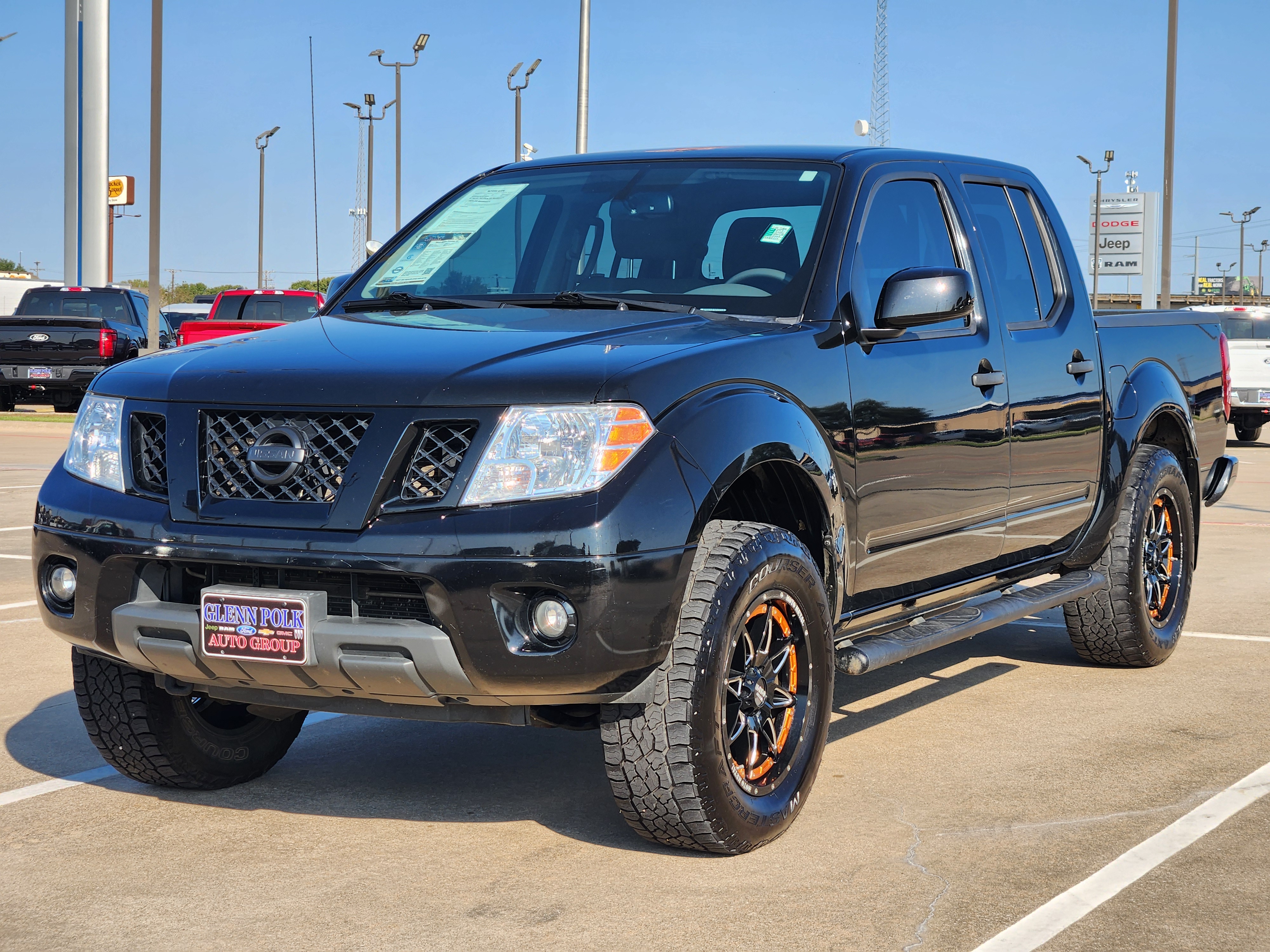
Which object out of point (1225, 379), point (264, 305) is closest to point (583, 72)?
point (264, 305)

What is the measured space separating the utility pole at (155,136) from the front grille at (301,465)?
63.6ft

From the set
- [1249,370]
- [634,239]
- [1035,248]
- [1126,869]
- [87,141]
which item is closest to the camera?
[1126,869]

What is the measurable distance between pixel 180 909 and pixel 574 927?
3.11 ft

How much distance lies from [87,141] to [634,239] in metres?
32.1

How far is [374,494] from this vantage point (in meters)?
3.66

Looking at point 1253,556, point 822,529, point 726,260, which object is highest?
point 726,260

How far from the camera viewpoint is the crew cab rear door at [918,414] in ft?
15.5

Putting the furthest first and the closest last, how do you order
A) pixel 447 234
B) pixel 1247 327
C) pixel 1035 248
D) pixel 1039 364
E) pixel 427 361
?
pixel 1247 327
pixel 1035 248
pixel 1039 364
pixel 447 234
pixel 427 361

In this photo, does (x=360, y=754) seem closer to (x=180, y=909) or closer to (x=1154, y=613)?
(x=180, y=909)

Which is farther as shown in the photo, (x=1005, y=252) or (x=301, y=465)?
(x=1005, y=252)

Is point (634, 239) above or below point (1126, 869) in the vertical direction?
above

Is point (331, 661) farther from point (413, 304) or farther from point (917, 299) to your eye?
point (917, 299)

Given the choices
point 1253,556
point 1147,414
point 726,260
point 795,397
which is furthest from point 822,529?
point 1253,556

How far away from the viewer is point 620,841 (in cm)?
424
